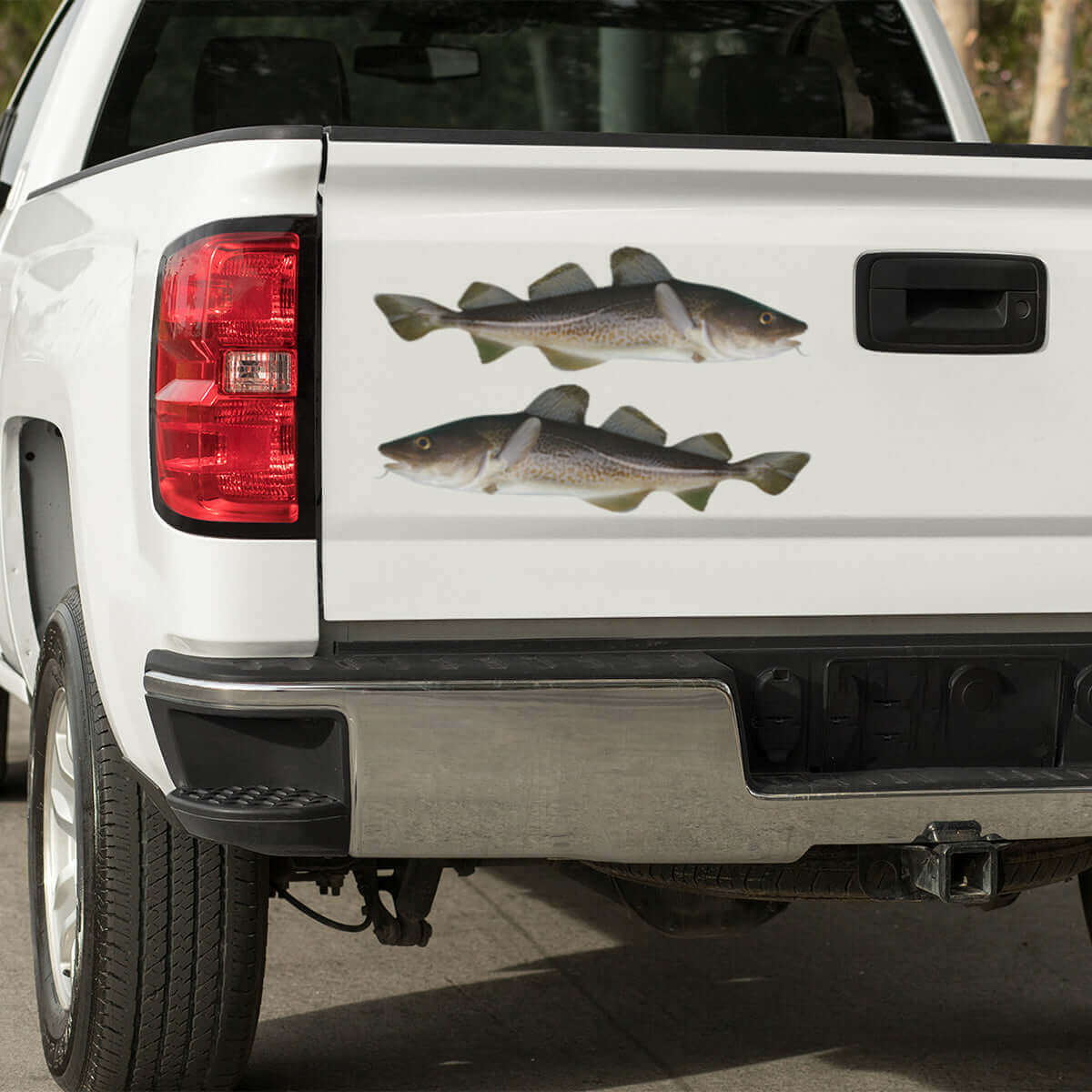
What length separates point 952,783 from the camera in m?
2.97

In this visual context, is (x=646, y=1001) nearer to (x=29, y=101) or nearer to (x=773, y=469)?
(x=773, y=469)

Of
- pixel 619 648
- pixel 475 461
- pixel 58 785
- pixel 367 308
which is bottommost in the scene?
pixel 58 785

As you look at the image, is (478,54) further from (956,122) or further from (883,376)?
(883,376)

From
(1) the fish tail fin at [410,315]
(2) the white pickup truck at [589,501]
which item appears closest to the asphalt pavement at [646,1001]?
(2) the white pickup truck at [589,501]

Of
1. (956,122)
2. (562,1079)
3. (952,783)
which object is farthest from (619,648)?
(956,122)

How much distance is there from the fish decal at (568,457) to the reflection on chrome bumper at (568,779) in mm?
284

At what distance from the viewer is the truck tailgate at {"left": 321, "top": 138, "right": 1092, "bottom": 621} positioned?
2.82m

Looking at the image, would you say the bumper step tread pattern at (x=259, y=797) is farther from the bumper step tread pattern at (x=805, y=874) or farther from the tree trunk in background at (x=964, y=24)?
the tree trunk in background at (x=964, y=24)

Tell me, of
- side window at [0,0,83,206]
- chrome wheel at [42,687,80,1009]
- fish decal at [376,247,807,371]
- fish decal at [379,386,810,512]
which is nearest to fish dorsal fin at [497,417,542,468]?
fish decal at [379,386,810,512]

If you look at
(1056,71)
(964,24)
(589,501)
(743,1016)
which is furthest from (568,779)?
(1056,71)

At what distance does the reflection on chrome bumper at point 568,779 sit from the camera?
9.23ft

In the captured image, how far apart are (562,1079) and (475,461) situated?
141 cm

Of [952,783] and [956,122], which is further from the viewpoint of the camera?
[956,122]

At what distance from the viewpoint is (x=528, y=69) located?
5.88m
